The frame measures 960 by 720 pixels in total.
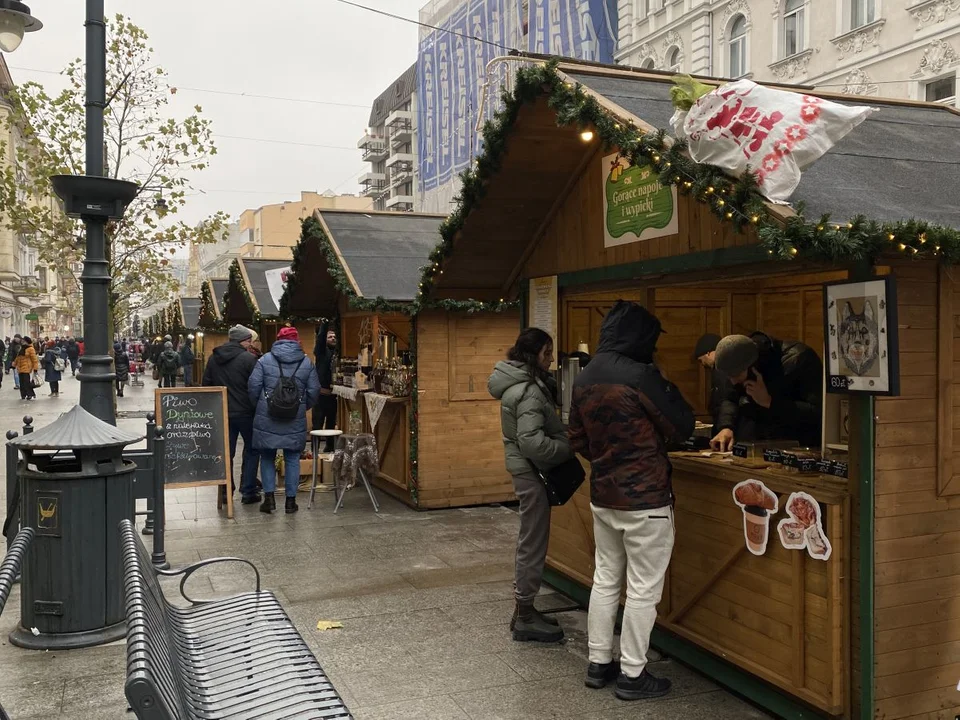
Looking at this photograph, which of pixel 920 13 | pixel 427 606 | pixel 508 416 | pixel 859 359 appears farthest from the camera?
pixel 920 13

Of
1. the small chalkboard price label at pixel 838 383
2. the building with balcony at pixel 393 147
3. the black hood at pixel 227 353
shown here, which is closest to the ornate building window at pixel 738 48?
the black hood at pixel 227 353

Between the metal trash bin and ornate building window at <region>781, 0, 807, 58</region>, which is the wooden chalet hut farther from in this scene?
ornate building window at <region>781, 0, 807, 58</region>

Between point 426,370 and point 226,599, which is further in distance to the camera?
point 426,370

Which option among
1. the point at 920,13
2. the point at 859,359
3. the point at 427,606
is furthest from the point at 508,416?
the point at 920,13

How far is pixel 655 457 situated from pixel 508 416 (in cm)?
119

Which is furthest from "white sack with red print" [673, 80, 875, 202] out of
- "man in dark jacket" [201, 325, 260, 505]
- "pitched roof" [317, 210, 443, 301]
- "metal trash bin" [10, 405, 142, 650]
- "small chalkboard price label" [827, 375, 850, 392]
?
"man in dark jacket" [201, 325, 260, 505]

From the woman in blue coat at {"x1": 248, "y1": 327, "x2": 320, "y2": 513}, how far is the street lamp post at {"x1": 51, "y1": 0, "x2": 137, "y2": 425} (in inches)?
75.6

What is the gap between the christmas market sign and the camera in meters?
5.02

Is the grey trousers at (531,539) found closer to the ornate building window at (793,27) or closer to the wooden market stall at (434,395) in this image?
the wooden market stall at (434,395)

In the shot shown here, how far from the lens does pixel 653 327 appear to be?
445cm

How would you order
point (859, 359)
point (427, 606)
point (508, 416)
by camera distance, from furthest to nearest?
point (427, 606) < point (508, 416) < point (859, 359)

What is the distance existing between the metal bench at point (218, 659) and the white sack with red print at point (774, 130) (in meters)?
2.67

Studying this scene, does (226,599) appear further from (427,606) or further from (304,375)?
(304,375)

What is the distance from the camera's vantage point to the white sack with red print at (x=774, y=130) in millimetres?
3600
